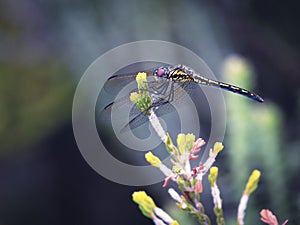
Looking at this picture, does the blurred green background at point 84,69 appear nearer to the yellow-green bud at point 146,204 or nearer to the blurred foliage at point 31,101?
the blurred foliage at point 31,101

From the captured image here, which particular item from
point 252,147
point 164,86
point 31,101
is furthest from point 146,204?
point 31,101

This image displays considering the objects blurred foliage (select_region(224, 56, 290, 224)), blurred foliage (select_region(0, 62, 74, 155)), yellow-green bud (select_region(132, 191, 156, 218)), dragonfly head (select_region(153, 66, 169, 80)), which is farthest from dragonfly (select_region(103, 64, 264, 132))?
blurred foliage (select_region(0, 62, 74, 155))

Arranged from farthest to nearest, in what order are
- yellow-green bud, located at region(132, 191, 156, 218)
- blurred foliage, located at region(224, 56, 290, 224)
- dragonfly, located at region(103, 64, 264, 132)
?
blurred foliage, located at region(224, 56, 290, 224)
dragonfly, located at region(103, 64, 264, 132)
yellow-green bud, located at region(132, 191, 156, 218)

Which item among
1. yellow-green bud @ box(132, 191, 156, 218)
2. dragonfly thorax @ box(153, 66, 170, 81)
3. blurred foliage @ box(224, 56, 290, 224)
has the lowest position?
yellow-green bud @ box(132, 191, 156, 218)

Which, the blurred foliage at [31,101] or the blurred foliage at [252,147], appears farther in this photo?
the blurred foliage at [31,101]

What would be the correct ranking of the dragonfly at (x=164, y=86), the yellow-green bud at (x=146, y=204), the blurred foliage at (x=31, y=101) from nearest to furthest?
the yellow-green bud at (x=146, y=204), the dragonfly at (x=164, y=86), the blurred foliage at (x=31, y=101)

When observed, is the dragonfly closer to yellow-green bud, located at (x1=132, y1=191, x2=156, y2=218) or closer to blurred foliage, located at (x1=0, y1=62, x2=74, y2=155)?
yellow-green bud, located at (x1=132, y1=191, x2=156, y2=218)

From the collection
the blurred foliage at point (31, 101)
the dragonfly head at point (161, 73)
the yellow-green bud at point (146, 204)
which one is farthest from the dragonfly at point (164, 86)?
the blurred foliage at point (31, 101)

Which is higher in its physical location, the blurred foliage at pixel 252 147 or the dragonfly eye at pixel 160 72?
the dragonfly eye at pixel 160 72
